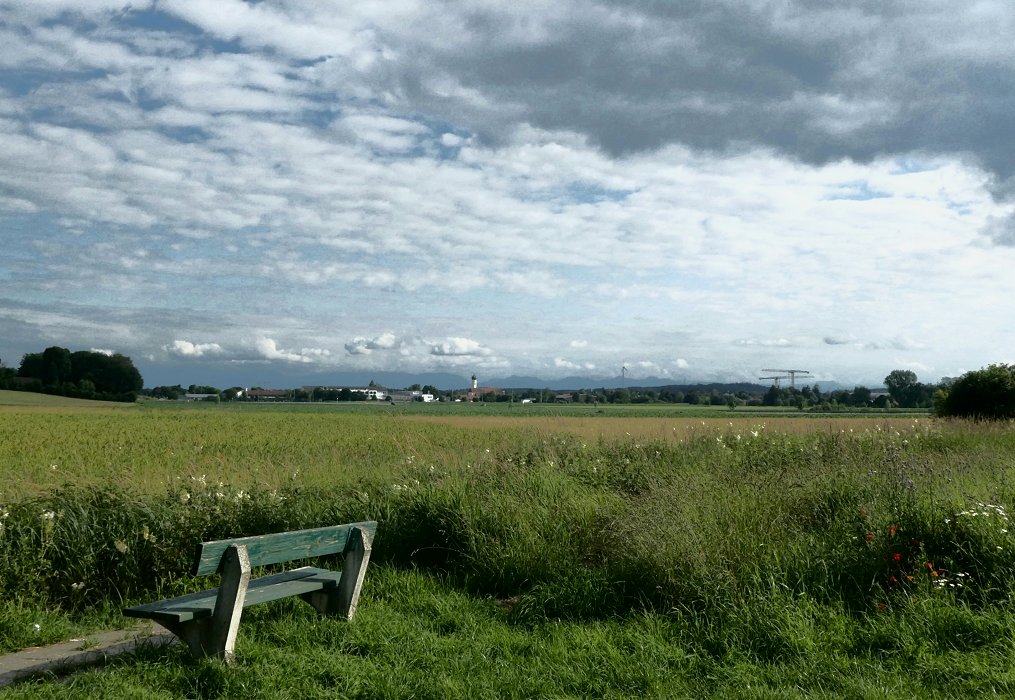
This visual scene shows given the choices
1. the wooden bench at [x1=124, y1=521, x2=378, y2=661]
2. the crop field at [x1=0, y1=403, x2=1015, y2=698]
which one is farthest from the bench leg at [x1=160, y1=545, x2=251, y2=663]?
the crop field at [x1=0, y1=403, x2=1015, y2=698]

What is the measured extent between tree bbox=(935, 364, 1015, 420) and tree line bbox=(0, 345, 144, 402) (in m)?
71.0

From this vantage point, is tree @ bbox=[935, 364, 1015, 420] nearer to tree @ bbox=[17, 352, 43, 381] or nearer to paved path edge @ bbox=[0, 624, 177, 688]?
paved path edge @ bbox=[0, 624, 177, 688]

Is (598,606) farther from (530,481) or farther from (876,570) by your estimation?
(530,481)

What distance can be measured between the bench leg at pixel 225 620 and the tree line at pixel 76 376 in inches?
3189

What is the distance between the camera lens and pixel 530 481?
31.5 feet

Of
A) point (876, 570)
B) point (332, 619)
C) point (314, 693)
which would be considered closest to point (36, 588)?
point (332, 619)

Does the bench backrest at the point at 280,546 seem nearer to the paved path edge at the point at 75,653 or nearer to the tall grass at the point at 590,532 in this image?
the paved path edge at the point at 75,653

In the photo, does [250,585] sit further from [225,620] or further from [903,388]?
[903,388]

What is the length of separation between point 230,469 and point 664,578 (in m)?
6.82

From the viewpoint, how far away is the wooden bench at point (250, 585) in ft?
17.0

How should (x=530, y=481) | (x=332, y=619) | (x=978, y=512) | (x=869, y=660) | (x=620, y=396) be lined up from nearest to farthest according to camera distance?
(x=869, y=660)
(x=332, y=619)
(x=978, y=512)
(x=530, y=481)
(x=620, y=396)

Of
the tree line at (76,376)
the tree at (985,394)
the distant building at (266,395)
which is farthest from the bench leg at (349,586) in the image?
the distant building at (266,395)

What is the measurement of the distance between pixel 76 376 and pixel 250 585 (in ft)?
306

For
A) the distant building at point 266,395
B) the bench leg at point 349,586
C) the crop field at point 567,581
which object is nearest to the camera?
the crop field at point 567,581
